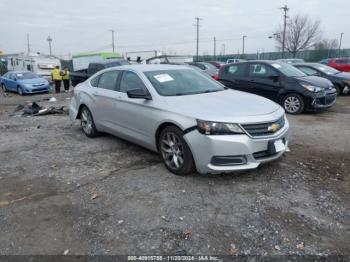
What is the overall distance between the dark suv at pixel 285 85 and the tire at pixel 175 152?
5837 mm

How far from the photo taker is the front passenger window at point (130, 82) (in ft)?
18.3

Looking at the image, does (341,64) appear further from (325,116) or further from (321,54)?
(321,54)

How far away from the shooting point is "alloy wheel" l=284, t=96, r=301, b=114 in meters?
9.58

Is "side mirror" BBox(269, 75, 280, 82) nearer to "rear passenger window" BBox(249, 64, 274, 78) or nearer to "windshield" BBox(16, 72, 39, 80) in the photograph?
"rear passenger window" BBox(249, 64, 274, 78)

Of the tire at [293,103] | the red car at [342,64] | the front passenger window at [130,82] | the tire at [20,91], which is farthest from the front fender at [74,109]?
the red car at [342,64]

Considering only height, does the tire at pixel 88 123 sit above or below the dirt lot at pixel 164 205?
above

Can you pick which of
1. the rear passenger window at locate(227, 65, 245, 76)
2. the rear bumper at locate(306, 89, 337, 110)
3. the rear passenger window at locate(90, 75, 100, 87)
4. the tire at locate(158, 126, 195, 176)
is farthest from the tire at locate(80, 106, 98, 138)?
the rear bumper at locate(306, 89, 337, 110)

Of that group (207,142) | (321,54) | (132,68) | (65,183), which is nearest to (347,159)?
(207,142)

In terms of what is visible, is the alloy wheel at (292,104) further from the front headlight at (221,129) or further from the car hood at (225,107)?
the front headlight at (221,129)

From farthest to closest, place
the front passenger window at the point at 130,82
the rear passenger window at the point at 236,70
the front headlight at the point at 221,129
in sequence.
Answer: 1. the rear passenger window at the point at 236,70
2. the front passenger window at the point at 130,82
3. the front headlight at the point at 221,129

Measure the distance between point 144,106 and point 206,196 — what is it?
182 cm

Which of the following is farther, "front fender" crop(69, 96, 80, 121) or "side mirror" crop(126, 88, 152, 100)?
"front fender" crop(69, 96, 80, 121)

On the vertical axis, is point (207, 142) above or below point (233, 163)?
above

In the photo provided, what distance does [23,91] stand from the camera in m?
18.5
